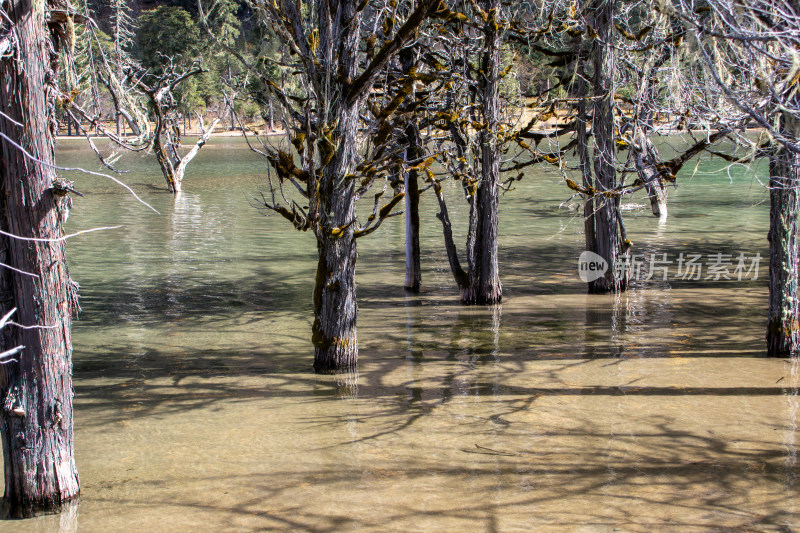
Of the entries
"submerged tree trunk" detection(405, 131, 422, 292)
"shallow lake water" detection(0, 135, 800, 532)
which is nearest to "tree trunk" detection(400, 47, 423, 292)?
"submerged tree trunk" detection(405, 131, 422, 292)

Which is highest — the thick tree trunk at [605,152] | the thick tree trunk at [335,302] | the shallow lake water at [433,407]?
the thick tree trunk at [605,152]

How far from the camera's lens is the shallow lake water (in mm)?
6367

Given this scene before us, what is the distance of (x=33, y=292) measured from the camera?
19.2ft

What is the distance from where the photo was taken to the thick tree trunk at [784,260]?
881 centimetres

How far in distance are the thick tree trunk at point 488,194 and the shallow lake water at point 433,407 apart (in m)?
0.41

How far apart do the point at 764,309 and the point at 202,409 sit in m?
8.66

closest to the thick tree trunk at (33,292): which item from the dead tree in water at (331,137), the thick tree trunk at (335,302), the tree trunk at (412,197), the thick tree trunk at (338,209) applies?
the dead tree in water at (331,137)

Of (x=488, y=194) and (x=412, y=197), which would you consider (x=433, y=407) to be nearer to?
(x=488, y=194)

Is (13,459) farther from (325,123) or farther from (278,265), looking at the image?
(278,265)

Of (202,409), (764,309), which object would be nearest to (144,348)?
(202,409)

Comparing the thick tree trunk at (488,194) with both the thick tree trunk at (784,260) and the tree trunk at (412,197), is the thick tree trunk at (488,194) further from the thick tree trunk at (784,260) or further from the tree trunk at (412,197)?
the thick tree trunk at (784,260)

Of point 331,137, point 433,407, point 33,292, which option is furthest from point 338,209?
point 33,292

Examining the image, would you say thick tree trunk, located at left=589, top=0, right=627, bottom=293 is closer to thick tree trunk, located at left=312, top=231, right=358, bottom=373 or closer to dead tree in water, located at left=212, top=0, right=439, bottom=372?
dead tree in water, located at left=212, top=0, right=439, bottom=372

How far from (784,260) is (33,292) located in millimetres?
7580
